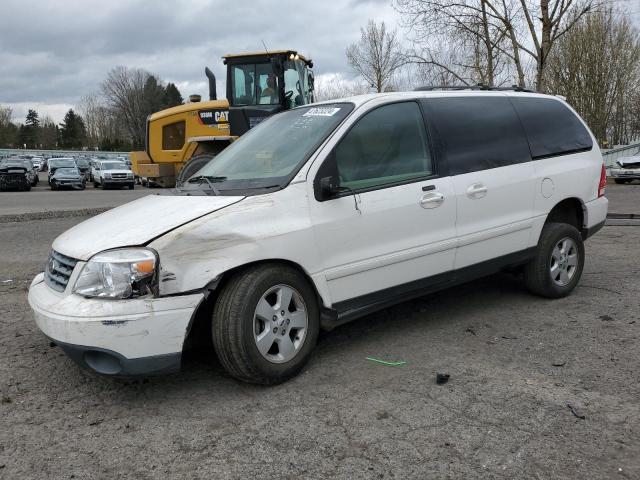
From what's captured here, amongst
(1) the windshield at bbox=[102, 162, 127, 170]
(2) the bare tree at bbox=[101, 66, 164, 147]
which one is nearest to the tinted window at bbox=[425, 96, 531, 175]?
(1) the windshield at bbox=[102, 162, 127, 170]

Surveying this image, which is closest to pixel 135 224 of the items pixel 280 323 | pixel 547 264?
pixel 280 323

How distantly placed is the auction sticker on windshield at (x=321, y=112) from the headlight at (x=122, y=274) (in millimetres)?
1697

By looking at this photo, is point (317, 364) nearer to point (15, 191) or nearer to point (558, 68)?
point (15, 191)

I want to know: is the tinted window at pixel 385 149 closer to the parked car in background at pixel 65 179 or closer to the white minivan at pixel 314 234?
the white minivan at pixel 314 234

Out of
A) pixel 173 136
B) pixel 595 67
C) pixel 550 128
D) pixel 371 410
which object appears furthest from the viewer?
pixel 595 67

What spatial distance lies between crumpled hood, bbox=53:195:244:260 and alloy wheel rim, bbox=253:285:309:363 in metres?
0.65

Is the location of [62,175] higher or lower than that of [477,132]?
lower

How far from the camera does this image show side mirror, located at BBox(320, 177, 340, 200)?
3.67 m

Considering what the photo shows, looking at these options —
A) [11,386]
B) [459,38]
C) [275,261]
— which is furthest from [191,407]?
[459,38]

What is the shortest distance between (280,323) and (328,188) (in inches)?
36.0

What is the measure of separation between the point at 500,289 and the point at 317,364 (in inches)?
102

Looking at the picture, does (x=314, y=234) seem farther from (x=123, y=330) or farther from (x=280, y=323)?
(x=123, y=330)

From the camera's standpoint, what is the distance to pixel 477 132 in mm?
4637

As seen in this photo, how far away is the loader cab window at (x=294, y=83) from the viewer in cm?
1148
